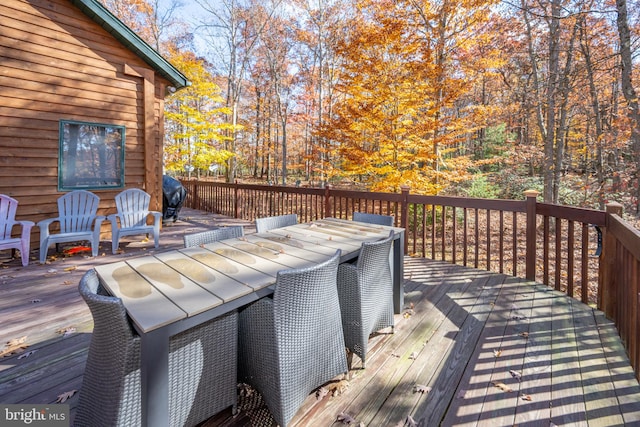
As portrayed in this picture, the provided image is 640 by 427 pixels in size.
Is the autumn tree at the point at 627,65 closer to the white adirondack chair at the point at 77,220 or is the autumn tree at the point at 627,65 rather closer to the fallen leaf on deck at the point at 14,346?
the fallen leaf on deck at the point at 14,346

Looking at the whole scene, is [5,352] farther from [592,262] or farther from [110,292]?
[592,262]

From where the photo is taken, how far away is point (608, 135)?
6.73 meters

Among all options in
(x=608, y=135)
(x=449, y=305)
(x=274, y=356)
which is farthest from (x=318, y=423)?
(x=608, y=135)

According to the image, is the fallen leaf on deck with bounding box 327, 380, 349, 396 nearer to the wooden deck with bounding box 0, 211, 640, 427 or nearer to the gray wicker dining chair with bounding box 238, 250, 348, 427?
the wooden deck with bounding box 0, 211, 640, 427

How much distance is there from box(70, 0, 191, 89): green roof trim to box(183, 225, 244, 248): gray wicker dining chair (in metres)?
4.57

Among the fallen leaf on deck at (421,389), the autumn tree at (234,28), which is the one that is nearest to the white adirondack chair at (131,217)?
the fallen leaf on deck at (421,389)

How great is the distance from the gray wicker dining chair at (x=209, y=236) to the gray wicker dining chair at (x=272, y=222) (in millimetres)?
267

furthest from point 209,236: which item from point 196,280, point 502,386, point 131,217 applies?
point 131,217

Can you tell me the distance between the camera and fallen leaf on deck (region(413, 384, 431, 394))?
1.79 m

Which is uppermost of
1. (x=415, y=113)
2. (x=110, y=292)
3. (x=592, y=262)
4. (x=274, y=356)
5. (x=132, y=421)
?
(x=415, y=113)

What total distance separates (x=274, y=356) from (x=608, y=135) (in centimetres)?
873

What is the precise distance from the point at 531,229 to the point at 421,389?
8.78ft

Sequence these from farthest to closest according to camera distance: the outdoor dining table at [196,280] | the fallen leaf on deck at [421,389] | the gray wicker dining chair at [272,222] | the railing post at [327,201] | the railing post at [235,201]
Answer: the railing post at [235,201] < the railing post at [327,201] < the gray wicker dining chair at [272,222] < the fallen leaf on deck at [421,389] < the outdoor dining table at [196,280]

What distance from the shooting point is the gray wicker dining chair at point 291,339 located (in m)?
1.46
